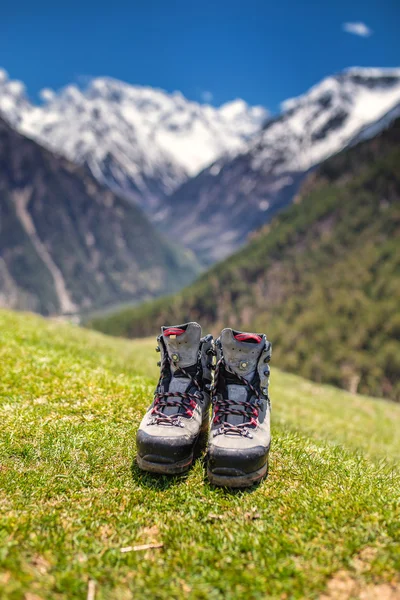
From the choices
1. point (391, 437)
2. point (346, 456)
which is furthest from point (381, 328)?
point (346, 456)

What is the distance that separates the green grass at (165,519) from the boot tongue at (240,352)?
1.23 meters

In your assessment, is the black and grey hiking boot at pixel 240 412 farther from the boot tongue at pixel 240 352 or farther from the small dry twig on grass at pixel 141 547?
the small dry twig on grass at pixel 141 547

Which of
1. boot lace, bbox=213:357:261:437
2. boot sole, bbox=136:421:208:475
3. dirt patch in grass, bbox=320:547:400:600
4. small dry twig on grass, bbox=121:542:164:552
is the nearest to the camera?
dirt patch in grass, bbox=320:547:400:600

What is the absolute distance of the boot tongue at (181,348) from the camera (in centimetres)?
717

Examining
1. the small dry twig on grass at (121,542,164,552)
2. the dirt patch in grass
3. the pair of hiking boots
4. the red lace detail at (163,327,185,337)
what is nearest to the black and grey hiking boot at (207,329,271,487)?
the pair of hiking boots

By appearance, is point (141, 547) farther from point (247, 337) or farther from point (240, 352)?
point (247, 337)

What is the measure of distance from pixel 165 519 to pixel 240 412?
6.42 ft

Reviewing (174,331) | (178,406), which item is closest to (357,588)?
(178,406)

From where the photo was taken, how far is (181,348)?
23.8 ft

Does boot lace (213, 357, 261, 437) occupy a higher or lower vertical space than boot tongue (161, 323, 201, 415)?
lower

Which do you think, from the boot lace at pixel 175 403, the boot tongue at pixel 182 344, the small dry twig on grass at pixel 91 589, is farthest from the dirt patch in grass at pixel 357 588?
the boot tongue at pixel 182 344

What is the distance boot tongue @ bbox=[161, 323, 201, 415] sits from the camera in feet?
23.5

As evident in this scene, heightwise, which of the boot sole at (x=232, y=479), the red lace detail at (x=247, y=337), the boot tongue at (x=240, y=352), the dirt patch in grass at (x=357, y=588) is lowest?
the dirt patch in grass at (x=357, y=588)

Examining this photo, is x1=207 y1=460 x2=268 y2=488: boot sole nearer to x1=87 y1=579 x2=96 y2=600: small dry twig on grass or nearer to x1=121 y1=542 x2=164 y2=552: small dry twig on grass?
x1=121 y1=542 x2=164 y2=552: small dry twig on grass
